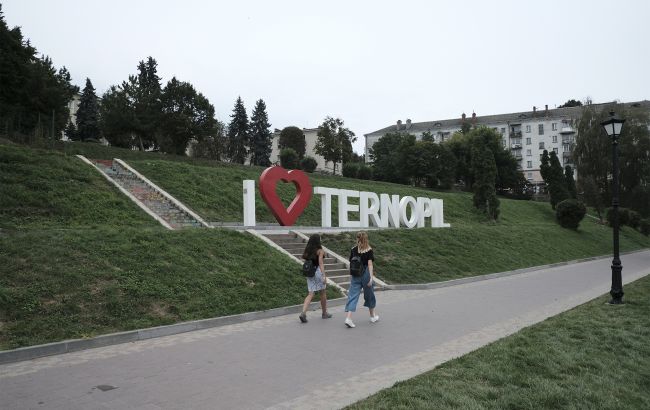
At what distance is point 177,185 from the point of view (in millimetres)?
25234

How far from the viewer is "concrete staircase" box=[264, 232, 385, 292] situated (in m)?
14.9

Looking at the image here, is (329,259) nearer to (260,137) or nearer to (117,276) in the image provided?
(117,276)

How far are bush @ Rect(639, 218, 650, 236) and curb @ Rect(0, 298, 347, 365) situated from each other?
5043cm

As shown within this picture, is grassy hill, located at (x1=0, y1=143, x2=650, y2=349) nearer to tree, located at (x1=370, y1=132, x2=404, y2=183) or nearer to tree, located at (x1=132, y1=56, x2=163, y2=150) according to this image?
tree, located at (x1=132, y1=56, x2=163, y2=150)

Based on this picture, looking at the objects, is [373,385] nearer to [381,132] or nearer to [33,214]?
[33,214]

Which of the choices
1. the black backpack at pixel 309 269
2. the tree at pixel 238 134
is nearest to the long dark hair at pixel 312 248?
the black backpack at pixel 309 269

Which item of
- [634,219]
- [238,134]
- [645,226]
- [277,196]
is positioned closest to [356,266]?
[277,196]

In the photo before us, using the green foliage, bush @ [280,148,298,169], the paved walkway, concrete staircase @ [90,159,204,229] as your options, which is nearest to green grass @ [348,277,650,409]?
the paved walkway

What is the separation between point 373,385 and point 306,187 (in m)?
15.4

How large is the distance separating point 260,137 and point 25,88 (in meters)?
40.7

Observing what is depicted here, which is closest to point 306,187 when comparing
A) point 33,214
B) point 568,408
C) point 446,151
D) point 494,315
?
point 33,214

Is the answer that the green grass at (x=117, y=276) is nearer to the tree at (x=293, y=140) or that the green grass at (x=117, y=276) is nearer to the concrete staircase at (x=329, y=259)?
the concrete staircase at (x=329, y=259)

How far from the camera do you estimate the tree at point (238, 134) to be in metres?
74.2

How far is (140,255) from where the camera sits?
37.1 ft
